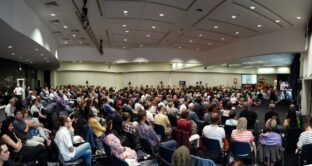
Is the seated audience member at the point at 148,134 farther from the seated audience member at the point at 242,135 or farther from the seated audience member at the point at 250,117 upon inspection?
the seated audience member at the point at 250,117

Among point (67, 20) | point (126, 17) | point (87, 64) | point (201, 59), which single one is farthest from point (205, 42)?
point (87, 64)

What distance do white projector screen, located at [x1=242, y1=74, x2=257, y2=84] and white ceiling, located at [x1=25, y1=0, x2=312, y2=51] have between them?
18.5 metres

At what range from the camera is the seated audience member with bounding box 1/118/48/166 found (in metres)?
4.94

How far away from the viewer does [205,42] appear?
Answer: 61.0 ft

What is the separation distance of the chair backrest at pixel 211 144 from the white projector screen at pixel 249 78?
3007 cm

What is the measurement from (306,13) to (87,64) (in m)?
20.0

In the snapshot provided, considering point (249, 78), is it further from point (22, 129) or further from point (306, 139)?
point (22, 129)

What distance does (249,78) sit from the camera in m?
34.7

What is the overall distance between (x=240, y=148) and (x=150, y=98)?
8.00m

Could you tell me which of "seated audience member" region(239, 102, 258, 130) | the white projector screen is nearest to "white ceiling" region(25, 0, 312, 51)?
"seated audience member" region(239, 102, 258, 130)

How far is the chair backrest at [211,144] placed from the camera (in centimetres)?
560

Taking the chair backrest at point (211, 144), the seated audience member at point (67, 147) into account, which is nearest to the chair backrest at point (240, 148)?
the chair backrest at point (211, 144)

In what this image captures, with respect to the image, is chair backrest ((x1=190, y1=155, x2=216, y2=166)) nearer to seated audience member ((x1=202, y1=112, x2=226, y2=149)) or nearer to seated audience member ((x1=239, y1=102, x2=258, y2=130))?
seated audience member ((x1=202, y1=112, x2=226, y2=149))

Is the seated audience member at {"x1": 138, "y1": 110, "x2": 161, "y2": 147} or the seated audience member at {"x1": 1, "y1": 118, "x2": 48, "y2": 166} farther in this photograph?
the seated audience member at {"x1": 138, "y1": 110, "x2": 161, "y2": 147}
